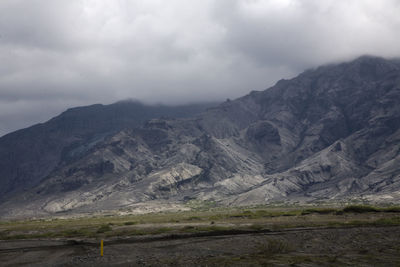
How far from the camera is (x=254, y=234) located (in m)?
65.9

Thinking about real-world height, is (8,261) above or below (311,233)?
above

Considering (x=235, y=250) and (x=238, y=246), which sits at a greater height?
(x=235, y=250)

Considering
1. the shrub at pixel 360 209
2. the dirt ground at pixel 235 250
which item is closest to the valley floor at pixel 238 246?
the dirt ground at pixel 235 250

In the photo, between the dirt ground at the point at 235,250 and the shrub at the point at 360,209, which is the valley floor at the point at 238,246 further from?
the shrub at the point at 360,209

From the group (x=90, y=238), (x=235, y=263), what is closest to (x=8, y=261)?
(x=90, y=238)

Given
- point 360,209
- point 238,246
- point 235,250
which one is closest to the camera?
point 235,250

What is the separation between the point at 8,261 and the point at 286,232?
42.7 meters

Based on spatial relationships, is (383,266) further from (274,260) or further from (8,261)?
(8,261)

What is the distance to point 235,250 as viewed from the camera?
52688 millimetres

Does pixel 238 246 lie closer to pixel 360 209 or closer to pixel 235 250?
pixel 235 250

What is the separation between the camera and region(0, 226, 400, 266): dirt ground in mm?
43481

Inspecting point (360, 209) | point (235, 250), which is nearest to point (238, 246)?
point (235, 250)

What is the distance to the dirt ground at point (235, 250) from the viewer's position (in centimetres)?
4348

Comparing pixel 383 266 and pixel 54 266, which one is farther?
pixel 54 266
